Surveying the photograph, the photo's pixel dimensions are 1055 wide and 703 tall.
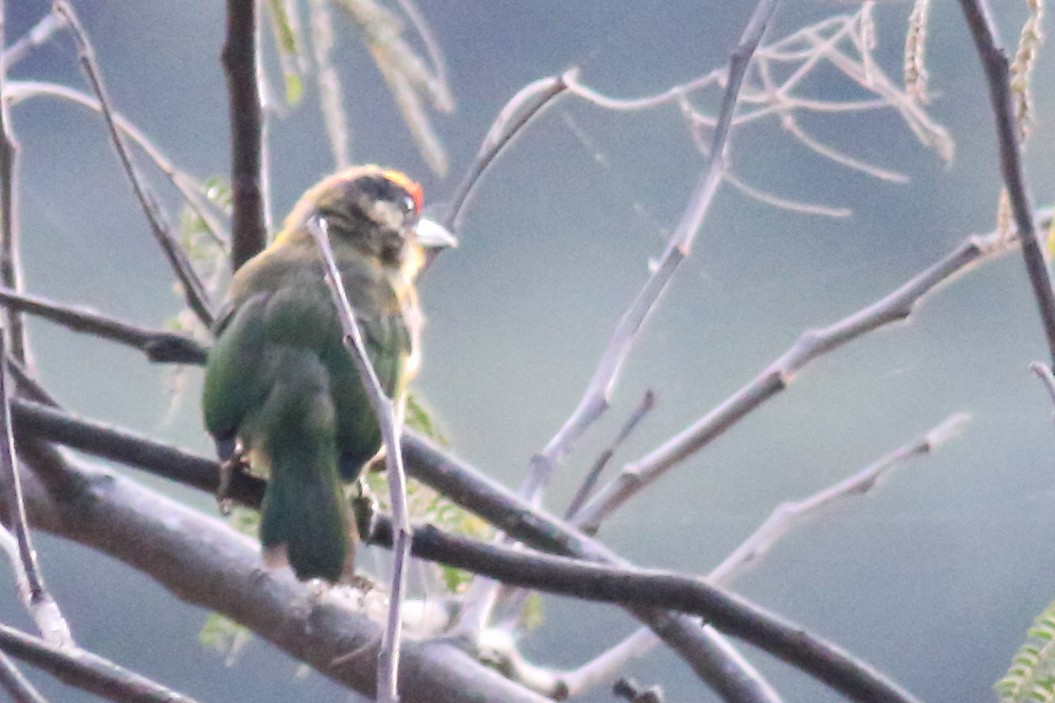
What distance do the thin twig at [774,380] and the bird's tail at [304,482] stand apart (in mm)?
446

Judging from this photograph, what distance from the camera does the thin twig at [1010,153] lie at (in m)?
Result: 1.03

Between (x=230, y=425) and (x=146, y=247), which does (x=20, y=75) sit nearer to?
(x=146, y=247)

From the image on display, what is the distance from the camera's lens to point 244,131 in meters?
1.61

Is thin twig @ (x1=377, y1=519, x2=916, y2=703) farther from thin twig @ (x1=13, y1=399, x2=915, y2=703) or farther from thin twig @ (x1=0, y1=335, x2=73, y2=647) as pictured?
thin twig @ (x1=0, y1=335, x2=73, y2=647)

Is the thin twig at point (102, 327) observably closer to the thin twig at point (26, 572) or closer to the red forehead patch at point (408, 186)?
the thin twig at point (26, 572)

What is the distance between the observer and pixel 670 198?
11.2ft

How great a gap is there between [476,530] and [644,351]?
1.69 meters

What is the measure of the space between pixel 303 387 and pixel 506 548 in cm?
54

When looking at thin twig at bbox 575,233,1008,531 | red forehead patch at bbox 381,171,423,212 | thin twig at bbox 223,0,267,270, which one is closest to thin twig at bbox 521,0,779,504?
thin twig at bbox 575,233,1008,531

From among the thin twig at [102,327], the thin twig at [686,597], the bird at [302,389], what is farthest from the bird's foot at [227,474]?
the thin twig at [686,597]

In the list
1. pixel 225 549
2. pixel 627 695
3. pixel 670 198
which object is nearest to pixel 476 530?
pixel 225 549

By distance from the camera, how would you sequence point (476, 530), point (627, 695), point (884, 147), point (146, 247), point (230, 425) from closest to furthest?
point (627, 695) → point (230, 425) → point (476, 530) → point (884, 147) → point (146, 247)

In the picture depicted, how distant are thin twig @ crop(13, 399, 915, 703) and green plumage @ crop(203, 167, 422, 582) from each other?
0.07 meters

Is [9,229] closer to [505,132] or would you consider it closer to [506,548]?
[505,132]
